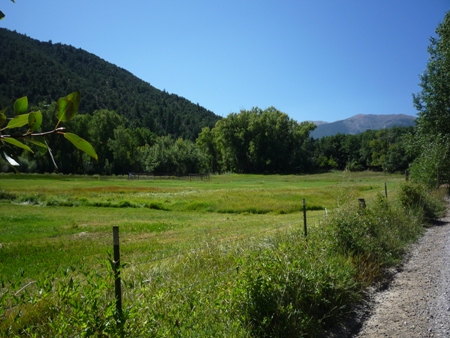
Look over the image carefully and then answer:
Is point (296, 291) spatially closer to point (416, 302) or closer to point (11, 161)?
point (416, 302)

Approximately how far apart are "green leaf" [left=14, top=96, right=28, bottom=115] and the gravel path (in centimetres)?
519

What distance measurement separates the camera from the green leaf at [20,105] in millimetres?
916

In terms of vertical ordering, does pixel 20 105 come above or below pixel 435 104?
below

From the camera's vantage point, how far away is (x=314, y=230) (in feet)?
25.3

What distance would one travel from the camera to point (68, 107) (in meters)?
0.87

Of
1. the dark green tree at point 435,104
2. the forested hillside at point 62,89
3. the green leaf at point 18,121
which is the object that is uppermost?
the forested hillside at point 62,89

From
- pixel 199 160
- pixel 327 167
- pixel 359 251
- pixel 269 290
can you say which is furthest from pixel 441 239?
pixel 327 167

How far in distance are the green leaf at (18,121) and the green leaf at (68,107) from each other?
8 cm

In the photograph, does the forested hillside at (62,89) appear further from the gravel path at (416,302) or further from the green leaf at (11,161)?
the green leaf at (11,161)

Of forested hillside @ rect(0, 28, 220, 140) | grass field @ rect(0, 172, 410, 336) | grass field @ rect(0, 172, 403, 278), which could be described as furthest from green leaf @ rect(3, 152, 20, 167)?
forested hillside @ rect(0, 28, 220, 140)

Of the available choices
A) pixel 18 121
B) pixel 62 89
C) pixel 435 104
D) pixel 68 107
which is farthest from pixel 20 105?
pixel 62 89

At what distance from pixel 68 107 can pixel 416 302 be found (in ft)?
21.4

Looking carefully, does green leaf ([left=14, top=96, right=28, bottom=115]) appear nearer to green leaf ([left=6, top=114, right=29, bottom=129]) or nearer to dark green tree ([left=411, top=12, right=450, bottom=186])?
green leaf ([left=6, top=114, right=29, bottom=129])

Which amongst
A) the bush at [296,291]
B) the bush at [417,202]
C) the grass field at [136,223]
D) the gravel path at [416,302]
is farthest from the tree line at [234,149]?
the bush at [296,291]
